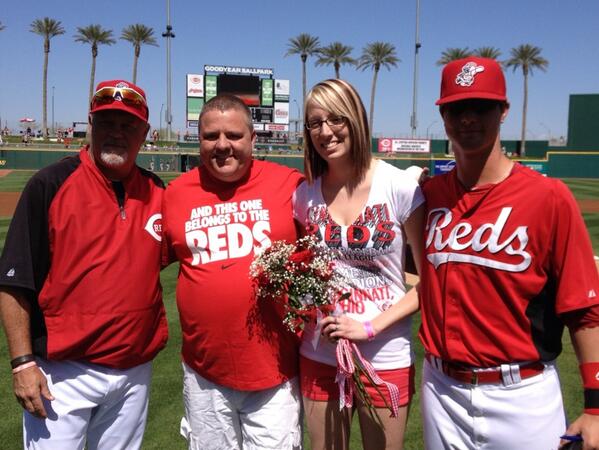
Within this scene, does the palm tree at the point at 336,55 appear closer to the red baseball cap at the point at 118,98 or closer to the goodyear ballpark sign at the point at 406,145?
the goodyear ballpark sign at the point at 406,145

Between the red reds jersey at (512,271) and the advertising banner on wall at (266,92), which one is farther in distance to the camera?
the advertising banner on wall at (266,92)

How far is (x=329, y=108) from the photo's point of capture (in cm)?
262

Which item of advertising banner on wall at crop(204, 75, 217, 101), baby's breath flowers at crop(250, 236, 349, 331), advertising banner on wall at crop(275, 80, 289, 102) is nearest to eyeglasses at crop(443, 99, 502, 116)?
baby's breath flowers at crop(250, 236, 349, 331)

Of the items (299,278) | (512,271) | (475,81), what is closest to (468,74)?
(475,81)

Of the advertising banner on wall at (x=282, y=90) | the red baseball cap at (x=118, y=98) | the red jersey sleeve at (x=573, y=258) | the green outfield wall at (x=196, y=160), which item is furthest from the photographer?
the advertising banner on wall at (x=282, y=90)

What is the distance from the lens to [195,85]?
38094mm

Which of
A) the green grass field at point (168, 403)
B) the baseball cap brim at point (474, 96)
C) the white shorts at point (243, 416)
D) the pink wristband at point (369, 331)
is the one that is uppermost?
the baseball cap brim at point (474, 96)

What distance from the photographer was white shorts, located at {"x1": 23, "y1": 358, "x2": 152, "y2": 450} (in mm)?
2586

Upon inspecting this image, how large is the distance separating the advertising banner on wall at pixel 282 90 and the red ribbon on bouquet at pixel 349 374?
127 feet

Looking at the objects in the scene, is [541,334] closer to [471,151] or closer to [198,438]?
[471,151]

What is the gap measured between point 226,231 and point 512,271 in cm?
145

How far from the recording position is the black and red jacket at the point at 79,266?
254 cm

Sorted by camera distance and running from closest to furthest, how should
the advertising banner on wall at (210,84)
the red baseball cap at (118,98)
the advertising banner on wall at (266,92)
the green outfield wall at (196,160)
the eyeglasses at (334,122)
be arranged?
1. the eyeglasses at (334,122)
2. the red baseball cap at (118,98)
3. the green outfield wall at (196,160)
4. the advertising banner on wall at (210,84)
5. the advertising banner on wall at (266,92)

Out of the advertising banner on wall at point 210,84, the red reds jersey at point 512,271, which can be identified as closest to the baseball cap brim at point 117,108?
the red reds jersey at point 512,271
